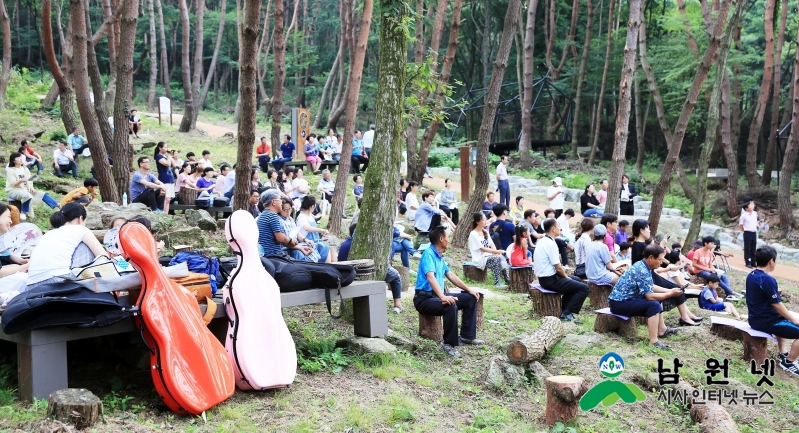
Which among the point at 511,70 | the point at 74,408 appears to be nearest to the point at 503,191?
the point at 74,408

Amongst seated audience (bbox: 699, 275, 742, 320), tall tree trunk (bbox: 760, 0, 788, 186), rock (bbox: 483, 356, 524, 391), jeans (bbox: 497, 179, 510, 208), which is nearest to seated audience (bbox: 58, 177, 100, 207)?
rock (bbox: 483, 356, 524, 391)

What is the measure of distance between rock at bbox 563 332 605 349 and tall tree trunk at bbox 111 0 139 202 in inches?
304

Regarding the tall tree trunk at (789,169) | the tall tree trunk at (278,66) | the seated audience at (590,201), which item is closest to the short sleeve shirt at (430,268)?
the seated audience at (590,201)

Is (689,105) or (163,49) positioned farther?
(163,49)

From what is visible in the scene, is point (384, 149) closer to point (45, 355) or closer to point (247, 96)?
point (247, 96)

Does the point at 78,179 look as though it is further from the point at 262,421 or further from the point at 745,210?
the point at 745,210

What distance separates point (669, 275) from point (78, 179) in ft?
41.9

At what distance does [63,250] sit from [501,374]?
4.01 meters

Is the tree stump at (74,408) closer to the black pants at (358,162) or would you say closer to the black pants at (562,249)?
the black pants at (562,249)

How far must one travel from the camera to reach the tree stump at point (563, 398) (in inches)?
220

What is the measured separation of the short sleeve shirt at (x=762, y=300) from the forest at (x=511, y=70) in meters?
4.28

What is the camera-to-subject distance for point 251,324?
5.54 metres

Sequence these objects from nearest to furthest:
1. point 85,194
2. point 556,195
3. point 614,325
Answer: point 614,325 → point 85,194 → point 556,195

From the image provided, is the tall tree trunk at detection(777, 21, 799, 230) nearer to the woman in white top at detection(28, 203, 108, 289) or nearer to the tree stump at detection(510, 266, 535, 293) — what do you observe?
the tree stump at detection(510, 266, 535, 293)
